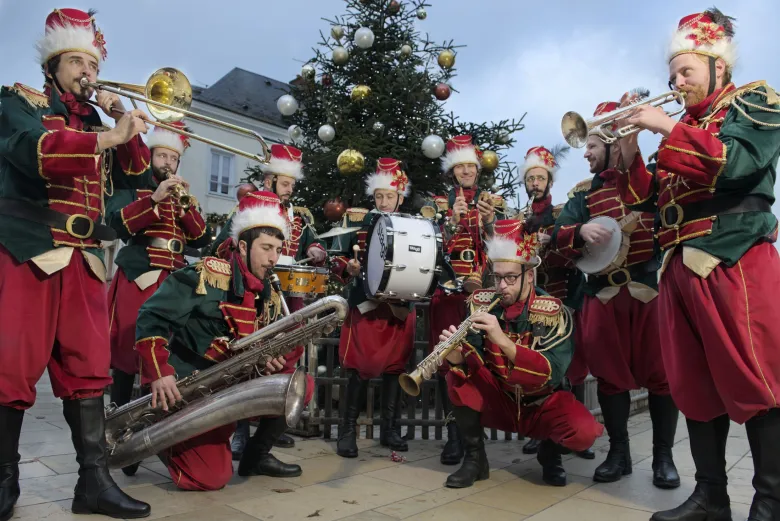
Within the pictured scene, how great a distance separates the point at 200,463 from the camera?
345 centimetres

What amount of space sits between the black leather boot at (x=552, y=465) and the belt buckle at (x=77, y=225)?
3022 mm

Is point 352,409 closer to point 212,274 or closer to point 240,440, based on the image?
point 240,440

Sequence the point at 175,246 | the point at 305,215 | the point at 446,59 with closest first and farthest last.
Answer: the point at 175,246
the point at 305,215
the point at 446,59

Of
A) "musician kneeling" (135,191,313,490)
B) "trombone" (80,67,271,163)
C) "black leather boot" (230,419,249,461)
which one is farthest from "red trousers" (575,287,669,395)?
"trombone" (80,67,271,163)

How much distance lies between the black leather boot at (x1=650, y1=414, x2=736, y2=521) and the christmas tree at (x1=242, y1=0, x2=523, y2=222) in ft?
16.0

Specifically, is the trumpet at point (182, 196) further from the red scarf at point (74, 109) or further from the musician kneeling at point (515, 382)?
the musician kneeling at point (515, 382)

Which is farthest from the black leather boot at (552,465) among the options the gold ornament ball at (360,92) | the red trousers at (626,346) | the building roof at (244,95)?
the building roof at (244,95)

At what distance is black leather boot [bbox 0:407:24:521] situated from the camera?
9.29 ft

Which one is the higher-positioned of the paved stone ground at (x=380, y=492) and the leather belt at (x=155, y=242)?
the leather belt at (x=155, y=242)

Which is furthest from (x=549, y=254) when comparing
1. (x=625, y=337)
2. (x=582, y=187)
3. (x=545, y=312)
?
(x=545, y=312)

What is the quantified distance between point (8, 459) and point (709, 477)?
11.4 feet

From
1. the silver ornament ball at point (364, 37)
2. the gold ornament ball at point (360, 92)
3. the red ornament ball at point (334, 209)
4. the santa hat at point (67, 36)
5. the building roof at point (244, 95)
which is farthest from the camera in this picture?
the building roof at point (244, 95)

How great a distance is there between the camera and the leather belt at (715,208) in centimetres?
277

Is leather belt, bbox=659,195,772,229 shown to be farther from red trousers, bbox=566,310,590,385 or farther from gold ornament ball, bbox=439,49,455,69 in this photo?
gold ornament ball, bbox=439,49,455,69
